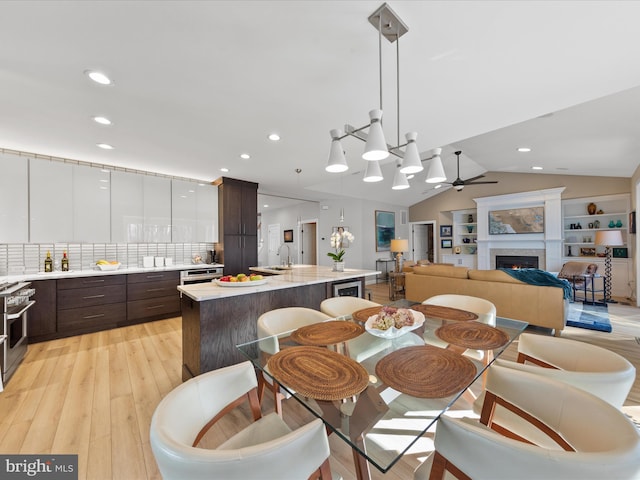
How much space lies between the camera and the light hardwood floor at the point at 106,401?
1538mm

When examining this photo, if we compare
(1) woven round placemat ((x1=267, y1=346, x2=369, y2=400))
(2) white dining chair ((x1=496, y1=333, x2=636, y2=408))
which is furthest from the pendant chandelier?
(2) white dining chair ((x1=496, y1=333, x2=636, y2=408))

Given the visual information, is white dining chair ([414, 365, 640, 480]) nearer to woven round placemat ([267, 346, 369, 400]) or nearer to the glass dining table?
the glass dining table

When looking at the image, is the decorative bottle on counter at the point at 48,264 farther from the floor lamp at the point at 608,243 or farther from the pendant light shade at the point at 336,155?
the floor lamp at the point at 608,243

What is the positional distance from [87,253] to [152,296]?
4.04 ft

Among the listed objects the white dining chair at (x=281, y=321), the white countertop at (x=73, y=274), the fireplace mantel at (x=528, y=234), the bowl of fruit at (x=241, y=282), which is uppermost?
the fireplace mantel at (x=528, y=234)

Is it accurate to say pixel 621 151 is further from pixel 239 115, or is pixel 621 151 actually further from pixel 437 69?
pixel 239 115

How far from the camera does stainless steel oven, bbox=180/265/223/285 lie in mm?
4375

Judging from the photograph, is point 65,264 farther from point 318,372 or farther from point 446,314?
point 446,314

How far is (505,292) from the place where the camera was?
12.5ft

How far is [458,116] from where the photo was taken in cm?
253

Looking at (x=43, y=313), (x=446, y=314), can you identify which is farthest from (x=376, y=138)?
(x=43, y=313)

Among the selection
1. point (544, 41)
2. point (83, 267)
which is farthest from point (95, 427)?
point (544, 41)

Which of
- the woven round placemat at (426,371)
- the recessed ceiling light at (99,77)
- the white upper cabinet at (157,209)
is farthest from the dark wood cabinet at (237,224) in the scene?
the woven round placemat at (426,371)

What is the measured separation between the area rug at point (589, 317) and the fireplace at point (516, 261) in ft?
6.62
